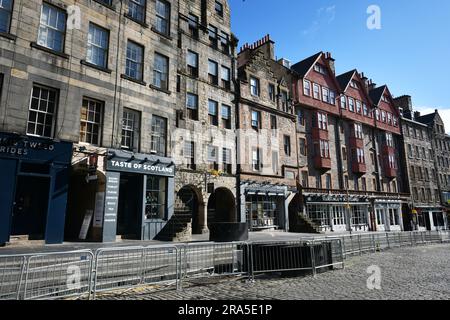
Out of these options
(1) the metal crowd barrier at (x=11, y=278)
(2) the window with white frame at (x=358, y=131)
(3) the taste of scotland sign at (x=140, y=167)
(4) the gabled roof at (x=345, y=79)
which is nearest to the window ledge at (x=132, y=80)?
(3) the taste of scotland sign at (x=140, y=167)

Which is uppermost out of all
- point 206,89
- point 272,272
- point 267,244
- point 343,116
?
point 343,116

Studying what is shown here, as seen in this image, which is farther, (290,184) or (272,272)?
(290,184)

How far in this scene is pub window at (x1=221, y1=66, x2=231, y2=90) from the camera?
24406mm

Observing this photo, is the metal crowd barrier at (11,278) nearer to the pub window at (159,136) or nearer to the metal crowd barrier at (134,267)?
the metal crowd barrier at (134,267)

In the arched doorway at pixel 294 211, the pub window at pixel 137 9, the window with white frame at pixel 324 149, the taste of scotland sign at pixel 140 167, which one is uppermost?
the pub window at pixel 137 9

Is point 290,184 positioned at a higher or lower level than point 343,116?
lower

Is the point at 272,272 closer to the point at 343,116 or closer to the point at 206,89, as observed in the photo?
the point at 206,89

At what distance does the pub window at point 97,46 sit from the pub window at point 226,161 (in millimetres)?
10617

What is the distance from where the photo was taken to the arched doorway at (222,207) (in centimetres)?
2305

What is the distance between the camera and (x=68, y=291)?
21.2 feet
